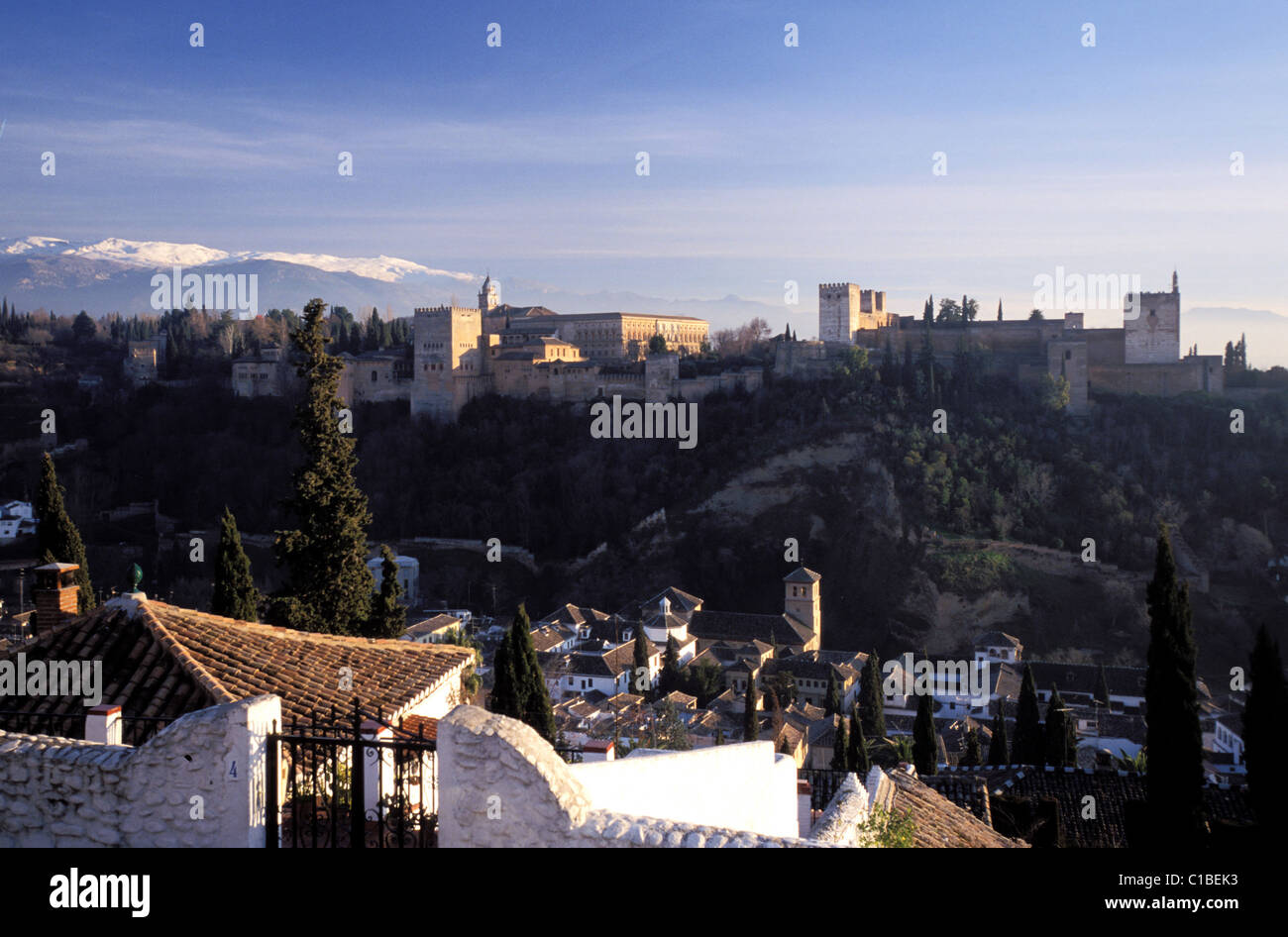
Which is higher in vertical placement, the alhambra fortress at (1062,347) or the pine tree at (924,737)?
the alhambra fortress at (1062,347)

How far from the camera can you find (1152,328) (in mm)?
55094

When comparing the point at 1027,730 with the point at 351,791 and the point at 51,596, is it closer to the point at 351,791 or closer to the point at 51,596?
the point at 51,596

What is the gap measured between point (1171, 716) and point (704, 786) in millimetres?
9012

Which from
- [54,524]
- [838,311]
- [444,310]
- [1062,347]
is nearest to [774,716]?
[54,524]

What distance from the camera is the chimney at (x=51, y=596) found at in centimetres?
867

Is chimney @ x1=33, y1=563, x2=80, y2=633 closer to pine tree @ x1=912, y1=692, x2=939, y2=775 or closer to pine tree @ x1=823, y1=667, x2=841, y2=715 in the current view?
pine tree @ x1=912, y1=692, x2=939, y2=775

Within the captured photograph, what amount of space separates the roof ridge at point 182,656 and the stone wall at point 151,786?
4.77 feet

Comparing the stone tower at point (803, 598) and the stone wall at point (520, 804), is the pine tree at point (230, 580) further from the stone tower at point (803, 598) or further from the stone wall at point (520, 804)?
the stone tower at point (803, 598)

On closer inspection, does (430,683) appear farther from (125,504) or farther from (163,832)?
(125,504)

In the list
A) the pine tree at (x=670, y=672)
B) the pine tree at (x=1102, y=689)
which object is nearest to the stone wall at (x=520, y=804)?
the pine tree at (x=670, y=672)

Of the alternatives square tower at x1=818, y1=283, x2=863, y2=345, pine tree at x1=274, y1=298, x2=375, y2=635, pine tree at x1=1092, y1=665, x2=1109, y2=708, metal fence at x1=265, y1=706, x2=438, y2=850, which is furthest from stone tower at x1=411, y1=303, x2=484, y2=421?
metal fence at x1=265, y1=706, x2=438, y2=850

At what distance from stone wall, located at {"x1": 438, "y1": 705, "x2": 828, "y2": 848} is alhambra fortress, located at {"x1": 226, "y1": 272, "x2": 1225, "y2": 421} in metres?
50.2

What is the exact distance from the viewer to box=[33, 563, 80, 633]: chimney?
8.67 meters
